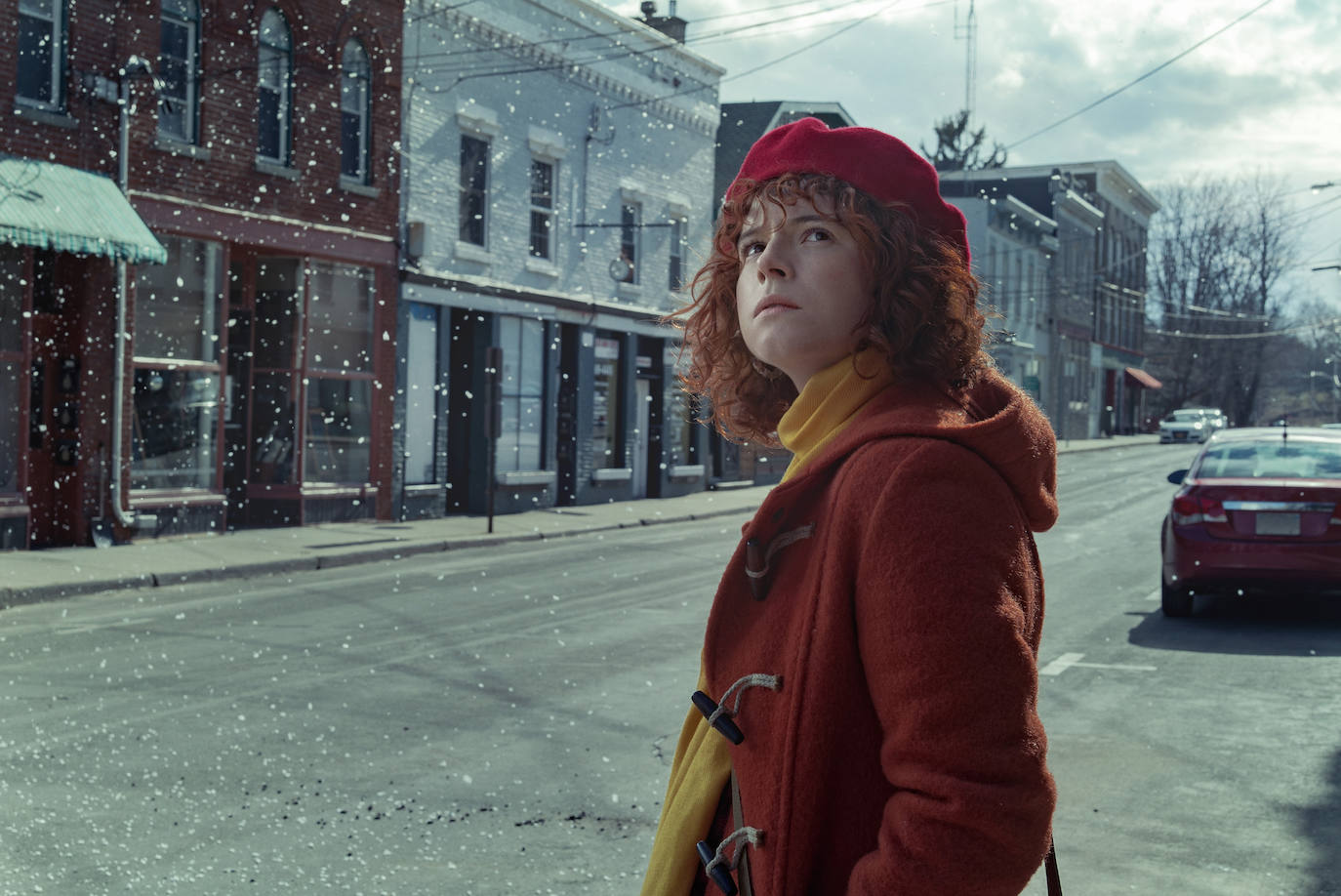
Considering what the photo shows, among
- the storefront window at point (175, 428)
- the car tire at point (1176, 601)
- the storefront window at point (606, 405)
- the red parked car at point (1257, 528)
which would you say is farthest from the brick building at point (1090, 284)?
the car tire at point (1176, 601)

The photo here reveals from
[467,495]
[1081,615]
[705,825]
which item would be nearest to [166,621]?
[1081,615]

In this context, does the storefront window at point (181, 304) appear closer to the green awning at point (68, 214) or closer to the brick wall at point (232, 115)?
the brick wall at point (232, 115)

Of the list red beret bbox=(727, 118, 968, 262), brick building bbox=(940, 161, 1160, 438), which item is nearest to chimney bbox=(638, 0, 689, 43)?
brick building bbox=(940, 161, 1160, 438)

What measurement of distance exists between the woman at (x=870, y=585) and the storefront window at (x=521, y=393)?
20795mm

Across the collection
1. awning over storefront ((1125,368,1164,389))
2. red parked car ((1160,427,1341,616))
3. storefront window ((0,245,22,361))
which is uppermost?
awning over storefront ((1125,368,1164,389))

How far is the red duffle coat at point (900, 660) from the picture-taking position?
1.51 m

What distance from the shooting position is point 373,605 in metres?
11.4

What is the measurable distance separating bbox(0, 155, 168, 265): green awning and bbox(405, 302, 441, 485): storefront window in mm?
5530

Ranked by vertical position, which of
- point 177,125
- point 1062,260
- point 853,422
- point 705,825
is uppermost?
point 1062,260

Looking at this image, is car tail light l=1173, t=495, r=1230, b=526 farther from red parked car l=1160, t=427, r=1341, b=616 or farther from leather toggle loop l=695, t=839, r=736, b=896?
leather toggle loop l=695, t=839, r=736, b=896

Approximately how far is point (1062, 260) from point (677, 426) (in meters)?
36.5

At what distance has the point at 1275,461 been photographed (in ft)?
37.3

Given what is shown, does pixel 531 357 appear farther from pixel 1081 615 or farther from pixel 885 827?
pixel 885 827

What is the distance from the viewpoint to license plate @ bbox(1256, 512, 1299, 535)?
1076 centimetres
